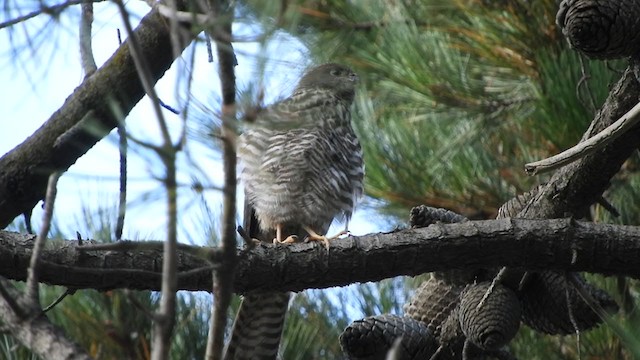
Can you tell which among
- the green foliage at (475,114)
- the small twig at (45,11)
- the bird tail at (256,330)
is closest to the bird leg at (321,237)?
the bird tail at (256,330)

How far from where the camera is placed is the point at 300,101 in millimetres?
4301

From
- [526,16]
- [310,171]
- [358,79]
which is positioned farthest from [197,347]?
[526,16]

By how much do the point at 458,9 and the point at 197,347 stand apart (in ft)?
6.09

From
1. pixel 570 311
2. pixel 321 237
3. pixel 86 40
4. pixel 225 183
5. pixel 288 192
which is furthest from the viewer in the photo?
pixel 288 192

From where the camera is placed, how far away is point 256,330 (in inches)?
154

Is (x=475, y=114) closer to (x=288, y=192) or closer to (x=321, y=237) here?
(x=288, y=192)

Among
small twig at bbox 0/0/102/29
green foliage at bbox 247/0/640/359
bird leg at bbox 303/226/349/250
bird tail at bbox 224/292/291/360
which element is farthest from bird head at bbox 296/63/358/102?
small twig at bbox 0/0/102/29

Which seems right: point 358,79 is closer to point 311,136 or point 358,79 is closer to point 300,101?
point 300,101

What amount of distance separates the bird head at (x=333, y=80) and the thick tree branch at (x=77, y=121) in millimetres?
1539

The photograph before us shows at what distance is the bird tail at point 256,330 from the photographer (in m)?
3.89

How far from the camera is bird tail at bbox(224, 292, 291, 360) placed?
389 cm

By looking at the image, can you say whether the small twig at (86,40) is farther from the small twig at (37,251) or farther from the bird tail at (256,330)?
the bird tail at (256,330)

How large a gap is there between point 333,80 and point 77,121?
1.85 m

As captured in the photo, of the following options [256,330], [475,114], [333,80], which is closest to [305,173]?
[256,330]
